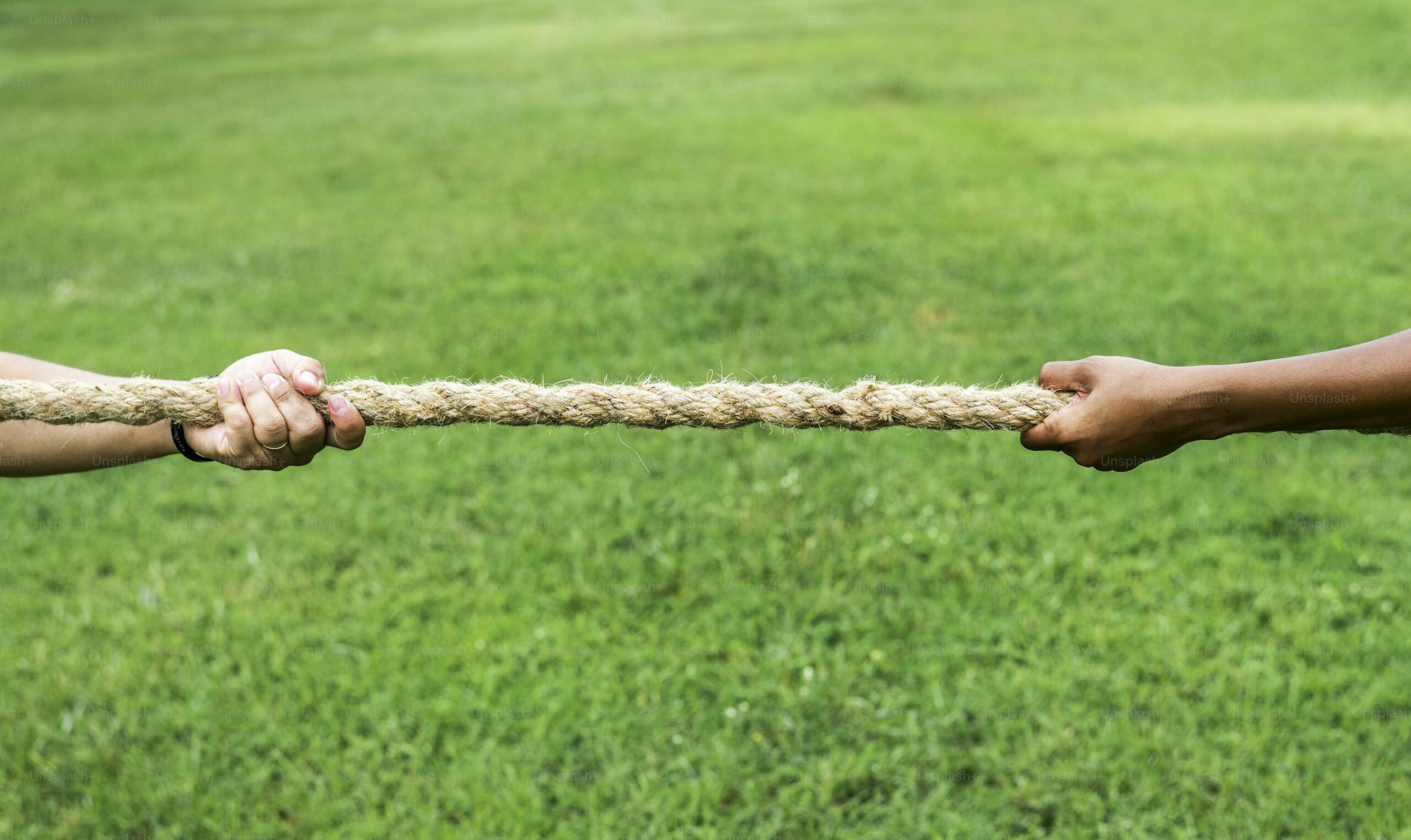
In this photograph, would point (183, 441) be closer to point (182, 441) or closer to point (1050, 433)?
point (182, 441)

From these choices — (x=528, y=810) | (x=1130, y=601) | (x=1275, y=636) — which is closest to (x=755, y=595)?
(x=528, y=810)

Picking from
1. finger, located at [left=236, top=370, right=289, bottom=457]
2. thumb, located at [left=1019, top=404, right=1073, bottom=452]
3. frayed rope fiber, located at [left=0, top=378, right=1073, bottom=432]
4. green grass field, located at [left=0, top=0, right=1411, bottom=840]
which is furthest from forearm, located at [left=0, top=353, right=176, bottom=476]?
thumb, located at [left=1019, top=404, right=1073, bottom=452]

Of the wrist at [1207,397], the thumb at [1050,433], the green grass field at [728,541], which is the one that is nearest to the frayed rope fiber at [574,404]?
the thumb at [1050,433]

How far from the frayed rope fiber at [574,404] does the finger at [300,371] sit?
4 centimetres

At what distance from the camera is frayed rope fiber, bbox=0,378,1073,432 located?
177 centimetres

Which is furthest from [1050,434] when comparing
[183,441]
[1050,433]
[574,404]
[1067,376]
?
[183,441]

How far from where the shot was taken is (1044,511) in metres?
3.83

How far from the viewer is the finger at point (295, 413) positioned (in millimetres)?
1757

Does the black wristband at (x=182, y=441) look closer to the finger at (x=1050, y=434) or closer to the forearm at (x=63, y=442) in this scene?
the forearm at (x=63, y=442)

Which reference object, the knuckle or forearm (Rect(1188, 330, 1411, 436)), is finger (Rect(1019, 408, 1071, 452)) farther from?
the knuckle

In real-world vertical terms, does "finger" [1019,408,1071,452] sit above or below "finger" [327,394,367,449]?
below

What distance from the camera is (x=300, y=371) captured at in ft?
5.83

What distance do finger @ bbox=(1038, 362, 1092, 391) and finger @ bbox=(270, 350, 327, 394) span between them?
1338 millimetres

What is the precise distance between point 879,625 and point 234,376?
7.45ft
